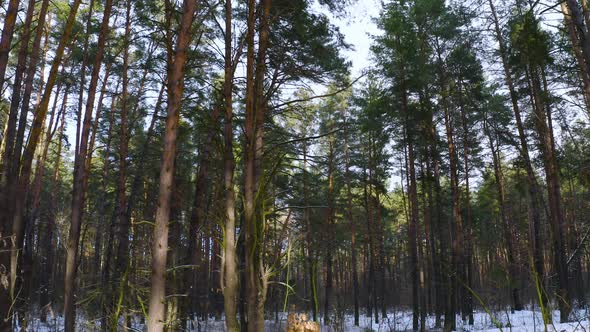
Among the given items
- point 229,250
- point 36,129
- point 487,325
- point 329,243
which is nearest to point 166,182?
point 229,250

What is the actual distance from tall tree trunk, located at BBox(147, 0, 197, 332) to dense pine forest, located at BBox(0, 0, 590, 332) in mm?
16

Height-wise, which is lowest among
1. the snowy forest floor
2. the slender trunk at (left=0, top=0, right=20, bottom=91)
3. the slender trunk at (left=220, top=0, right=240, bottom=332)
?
the snowy forest floor

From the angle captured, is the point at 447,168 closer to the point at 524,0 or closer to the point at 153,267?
the point at 524,0

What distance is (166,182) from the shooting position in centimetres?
422

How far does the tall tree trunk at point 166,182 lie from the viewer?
3.85 meters

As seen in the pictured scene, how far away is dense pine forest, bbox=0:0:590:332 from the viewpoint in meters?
4.38

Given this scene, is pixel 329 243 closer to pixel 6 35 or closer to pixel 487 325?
pixel 487 325

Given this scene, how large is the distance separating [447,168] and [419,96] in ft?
21.9

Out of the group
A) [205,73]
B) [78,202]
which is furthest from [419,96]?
[78,202]

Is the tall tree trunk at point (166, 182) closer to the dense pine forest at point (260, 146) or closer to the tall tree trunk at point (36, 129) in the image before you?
the dense pine forest at point (260, 146)

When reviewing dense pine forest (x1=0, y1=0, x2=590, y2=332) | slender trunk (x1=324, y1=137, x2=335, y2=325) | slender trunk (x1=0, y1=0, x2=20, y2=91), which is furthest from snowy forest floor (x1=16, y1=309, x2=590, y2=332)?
slender trunk (x1=0, y1=0, x2=20, y2=91)

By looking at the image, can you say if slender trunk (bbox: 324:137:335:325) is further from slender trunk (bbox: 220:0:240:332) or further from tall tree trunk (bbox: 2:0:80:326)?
slender trunk (bbox: 220:0:240:332)

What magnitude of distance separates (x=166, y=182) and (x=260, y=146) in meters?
4.66

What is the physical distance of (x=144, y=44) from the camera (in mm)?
14898
